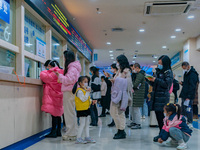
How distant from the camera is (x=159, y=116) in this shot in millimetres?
3350

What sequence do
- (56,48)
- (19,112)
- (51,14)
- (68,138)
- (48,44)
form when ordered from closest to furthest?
1. (19,112)
2. (68,138)
3. (51,14)
4. (48,44)
5. (56,48)

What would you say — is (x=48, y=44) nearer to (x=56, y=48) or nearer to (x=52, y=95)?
(x=56, y=48)

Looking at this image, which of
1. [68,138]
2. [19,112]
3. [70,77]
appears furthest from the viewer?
[68,138]

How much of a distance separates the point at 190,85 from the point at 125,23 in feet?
10.9

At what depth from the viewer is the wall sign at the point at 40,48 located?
4293mm

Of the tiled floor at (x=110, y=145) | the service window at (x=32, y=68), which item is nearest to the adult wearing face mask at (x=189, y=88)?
the tiled floor at (x=110, y=145)

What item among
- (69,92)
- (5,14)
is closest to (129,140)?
(69,92)

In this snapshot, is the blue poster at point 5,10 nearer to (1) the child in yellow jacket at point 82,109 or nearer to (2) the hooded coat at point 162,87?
(1) the child in yellow jacket at point 82,109

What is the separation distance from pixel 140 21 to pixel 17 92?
16.9 feet

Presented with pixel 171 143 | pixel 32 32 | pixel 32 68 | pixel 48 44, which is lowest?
pixel 171 143

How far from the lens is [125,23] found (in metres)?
7.16

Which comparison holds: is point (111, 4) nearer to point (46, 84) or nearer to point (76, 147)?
point (46, 84)

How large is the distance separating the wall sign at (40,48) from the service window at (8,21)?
937 millimetres

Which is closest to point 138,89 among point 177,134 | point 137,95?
point 137,95
